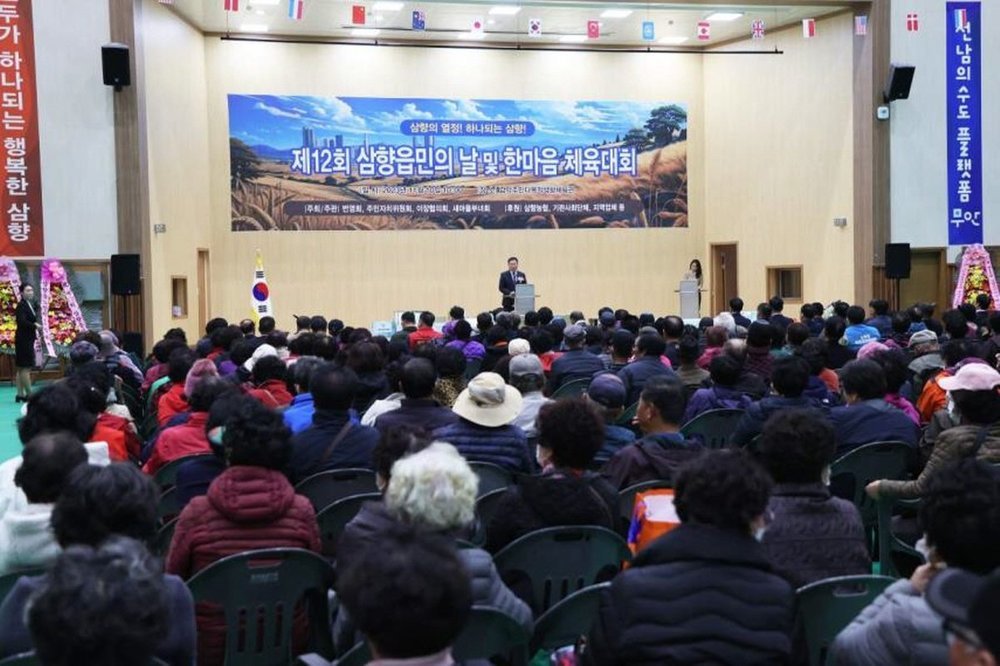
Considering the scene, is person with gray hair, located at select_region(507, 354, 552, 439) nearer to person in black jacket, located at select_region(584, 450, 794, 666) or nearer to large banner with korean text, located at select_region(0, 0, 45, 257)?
person in black jacket, located at select_region(584, 450, 794, 666)

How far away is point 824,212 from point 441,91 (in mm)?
6566

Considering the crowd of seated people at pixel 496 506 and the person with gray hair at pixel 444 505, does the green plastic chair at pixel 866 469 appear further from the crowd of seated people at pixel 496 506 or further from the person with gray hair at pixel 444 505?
the person with gray hair at pixel 444 505

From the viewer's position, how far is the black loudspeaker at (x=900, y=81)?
15469 mm

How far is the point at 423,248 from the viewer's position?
18.2m

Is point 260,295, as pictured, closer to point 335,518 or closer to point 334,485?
point 334,485

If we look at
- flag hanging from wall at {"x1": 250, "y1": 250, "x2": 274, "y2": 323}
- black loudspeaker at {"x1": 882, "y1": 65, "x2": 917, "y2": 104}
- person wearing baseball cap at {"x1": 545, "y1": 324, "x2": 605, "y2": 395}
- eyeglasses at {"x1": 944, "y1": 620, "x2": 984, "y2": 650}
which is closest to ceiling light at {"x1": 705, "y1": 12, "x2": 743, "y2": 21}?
black loudspeaker at {"x1": 882, "y1": 65, "x2": 917, "y2": 104}

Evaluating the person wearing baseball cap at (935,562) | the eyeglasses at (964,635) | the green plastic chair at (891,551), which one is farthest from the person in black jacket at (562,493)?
the eyeglasses at (964,635)

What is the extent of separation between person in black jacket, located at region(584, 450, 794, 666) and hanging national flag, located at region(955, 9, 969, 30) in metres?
15.9

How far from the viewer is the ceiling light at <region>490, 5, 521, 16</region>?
15.8 meters

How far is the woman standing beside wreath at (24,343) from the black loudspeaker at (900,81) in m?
12.0

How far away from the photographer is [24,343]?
490 inches

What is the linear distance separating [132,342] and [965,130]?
12.3 m

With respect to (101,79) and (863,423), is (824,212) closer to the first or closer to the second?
(101,79)

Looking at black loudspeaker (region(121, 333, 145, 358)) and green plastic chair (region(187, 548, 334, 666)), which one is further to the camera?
black loudspeaker (region(121, 333, 145, 358))
